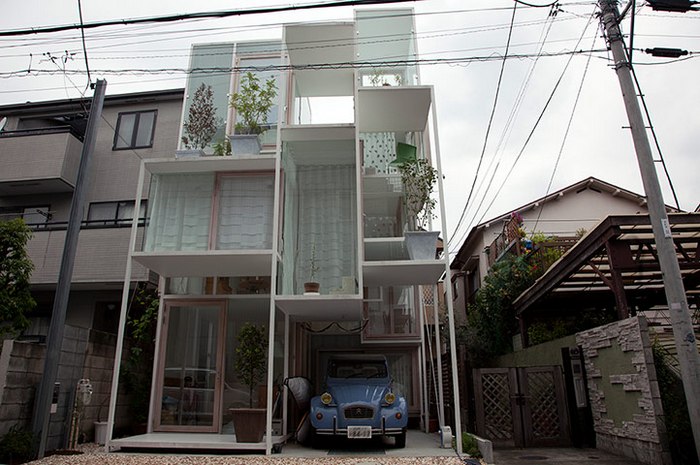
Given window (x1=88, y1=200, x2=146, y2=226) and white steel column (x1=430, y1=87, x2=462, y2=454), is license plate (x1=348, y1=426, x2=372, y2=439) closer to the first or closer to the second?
white steel column (x1=430, y1=87, x2=462, y2=454)

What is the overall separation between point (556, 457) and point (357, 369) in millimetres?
3262

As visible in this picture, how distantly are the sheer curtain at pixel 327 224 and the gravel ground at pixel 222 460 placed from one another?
2.87 m

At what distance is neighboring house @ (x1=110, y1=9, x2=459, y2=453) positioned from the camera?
7766mm

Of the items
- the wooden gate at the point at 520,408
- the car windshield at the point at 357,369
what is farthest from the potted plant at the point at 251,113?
the wooden gate at the point at 520,408

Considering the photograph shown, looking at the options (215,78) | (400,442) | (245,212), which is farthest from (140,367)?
(215,78)

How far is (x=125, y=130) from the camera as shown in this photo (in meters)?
12.5

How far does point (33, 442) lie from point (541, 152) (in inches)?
416

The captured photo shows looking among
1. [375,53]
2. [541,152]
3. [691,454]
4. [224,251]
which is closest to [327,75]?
[375,53]

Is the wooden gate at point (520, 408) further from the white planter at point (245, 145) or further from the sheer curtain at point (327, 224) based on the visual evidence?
the white planter at point (245, 145)

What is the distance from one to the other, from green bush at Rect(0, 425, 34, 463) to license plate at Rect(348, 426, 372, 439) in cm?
416

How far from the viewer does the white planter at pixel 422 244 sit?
748cm

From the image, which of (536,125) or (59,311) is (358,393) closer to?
(59,311)

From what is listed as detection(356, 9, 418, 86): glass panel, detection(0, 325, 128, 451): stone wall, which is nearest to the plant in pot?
detection(0, 325, 128, 451): stone wall

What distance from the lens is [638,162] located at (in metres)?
5.99
